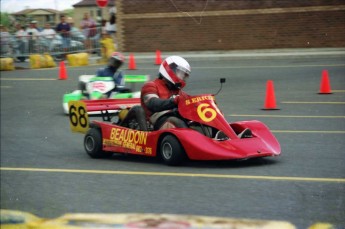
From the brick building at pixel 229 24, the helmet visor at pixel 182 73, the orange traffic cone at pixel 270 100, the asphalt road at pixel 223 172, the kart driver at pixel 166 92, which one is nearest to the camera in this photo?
the brick building at pixel 229 24

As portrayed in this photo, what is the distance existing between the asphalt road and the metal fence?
7.76 meters

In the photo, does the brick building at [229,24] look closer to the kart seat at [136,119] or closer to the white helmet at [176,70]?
the white helmet at [176,70]

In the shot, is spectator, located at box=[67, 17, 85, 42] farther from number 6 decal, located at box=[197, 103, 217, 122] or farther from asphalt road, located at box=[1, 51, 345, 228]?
number 6 decal, located at box=[197, 103, 217, 122]

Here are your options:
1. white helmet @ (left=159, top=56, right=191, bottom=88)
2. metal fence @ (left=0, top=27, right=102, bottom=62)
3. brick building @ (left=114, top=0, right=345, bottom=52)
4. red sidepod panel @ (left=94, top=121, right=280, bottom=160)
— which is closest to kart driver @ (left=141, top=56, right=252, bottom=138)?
white helmet @ (left=159, top=56, right=191, bottom=88)

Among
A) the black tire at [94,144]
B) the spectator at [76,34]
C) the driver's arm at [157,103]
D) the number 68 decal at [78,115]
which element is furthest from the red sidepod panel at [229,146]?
the spectator at [76,34]

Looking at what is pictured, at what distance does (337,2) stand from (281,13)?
1.72 ft

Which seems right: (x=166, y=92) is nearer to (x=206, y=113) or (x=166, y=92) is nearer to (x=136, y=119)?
(x=206, y=113)

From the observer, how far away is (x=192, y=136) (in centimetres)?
777

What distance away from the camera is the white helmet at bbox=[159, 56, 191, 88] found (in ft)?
13.9

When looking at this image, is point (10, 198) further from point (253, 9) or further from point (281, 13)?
point (281, 13)

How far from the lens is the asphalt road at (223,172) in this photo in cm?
563

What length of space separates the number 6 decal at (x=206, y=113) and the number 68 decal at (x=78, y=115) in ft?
3.70

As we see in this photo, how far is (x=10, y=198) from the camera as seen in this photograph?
7879 millimetres

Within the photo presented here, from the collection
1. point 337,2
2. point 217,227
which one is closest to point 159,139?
point 217,227
